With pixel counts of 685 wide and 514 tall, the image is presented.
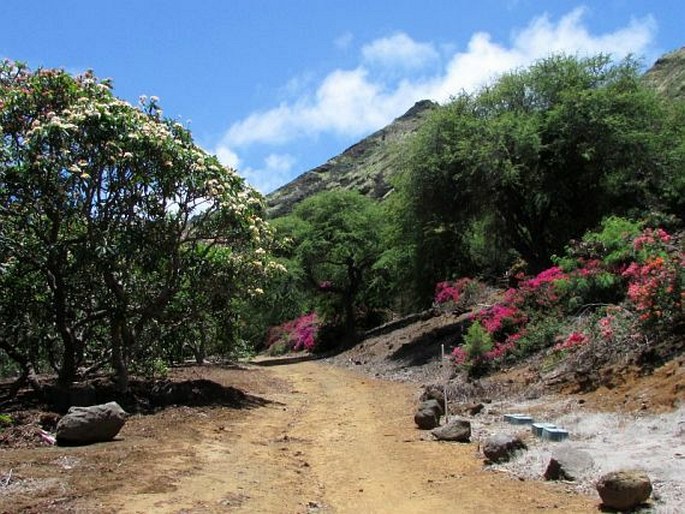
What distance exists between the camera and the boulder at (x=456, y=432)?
10344mm

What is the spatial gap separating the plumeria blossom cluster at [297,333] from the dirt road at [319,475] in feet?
91.0

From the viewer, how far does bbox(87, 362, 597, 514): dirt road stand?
273 inches

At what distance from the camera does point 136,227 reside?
533 inches

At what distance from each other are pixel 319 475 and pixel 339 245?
89.9 ft

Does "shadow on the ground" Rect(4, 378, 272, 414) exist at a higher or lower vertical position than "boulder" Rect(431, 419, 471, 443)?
higher

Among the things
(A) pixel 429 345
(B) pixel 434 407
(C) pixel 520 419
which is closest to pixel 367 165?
(A) pixel 429 345

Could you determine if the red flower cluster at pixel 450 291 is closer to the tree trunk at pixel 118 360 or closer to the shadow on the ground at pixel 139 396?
the shadow on the ground at pixel 139 396

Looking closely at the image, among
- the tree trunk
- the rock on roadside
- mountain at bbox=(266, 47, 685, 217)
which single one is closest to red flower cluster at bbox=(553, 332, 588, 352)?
the rock on roadside

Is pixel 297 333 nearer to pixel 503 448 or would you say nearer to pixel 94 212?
pixel 94 212

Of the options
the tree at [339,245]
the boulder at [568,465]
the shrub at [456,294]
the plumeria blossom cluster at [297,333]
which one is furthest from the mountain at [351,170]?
the boulder at [568,465]

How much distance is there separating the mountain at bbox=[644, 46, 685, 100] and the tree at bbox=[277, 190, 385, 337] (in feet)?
81.0

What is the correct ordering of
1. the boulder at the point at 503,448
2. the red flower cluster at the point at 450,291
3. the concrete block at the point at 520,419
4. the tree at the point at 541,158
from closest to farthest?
the boulder at the point at 503,448, the concrete block at the point at 520,419, the tree at the point at 541,158, the red flower cluster at the point at 450,291

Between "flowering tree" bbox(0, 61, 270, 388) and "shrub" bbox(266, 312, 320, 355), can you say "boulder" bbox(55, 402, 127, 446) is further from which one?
"shrub" bbox(266, 312, 320, 355)

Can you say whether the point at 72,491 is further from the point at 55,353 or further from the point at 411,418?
the point at 55,353
